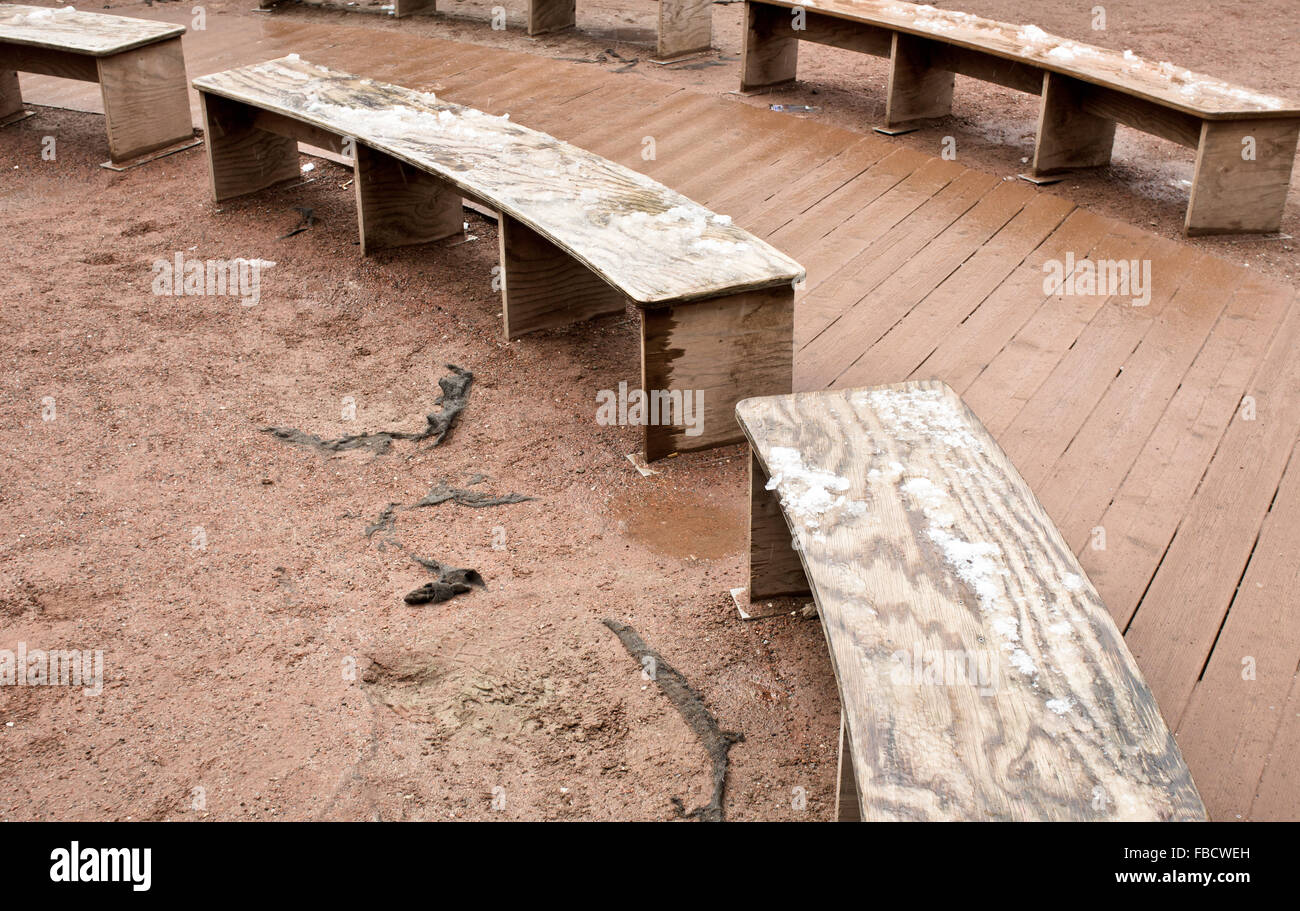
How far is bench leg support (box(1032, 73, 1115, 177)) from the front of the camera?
5.06 metres

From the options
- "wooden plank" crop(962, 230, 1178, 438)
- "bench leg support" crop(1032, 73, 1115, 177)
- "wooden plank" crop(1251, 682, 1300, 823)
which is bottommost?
"wooden plank" crop(1251, 682, 1300, 823)

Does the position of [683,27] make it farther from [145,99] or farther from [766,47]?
[145,99]

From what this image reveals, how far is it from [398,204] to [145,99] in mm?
1973

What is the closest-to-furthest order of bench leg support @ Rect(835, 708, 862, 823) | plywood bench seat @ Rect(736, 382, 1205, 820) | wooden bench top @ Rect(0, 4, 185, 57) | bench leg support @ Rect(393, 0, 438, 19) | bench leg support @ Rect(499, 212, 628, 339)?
1. plywood bench seat @ Rect(736, 382, 1205, 820)
2. bench leg support @ Rect(835, 708, 862, 823)
3. bench leg support @ Rect(499, 212, 628, 339)
4. wooden bench top @ Rect(0, 4, 185, 57)
5. bench leg support @ Rect(393, 0, 438, 19)

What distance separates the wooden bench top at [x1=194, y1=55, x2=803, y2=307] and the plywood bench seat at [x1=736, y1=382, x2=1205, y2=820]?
0.75 meters

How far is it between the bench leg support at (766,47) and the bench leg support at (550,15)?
70.5 inches

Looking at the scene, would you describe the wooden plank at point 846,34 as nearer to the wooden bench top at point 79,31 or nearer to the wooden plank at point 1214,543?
the wooden plank at point 1214,543

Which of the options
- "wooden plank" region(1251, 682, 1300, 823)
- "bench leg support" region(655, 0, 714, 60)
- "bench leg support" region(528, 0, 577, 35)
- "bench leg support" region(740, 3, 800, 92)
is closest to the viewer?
"wooden plank" region(1251, 682, 1300, 823)

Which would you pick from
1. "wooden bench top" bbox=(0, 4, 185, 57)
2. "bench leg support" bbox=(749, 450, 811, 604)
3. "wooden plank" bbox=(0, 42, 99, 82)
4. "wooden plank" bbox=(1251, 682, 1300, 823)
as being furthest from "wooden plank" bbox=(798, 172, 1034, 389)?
"wooden plank" bbox=(0, 42, 99, 82)

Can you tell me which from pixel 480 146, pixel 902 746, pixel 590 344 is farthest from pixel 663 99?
pixel 902 746

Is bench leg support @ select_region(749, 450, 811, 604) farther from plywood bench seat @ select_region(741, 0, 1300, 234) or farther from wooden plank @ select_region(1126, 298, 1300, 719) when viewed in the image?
plywood bench seat @ select_region(741, 0, 1300, 234)
